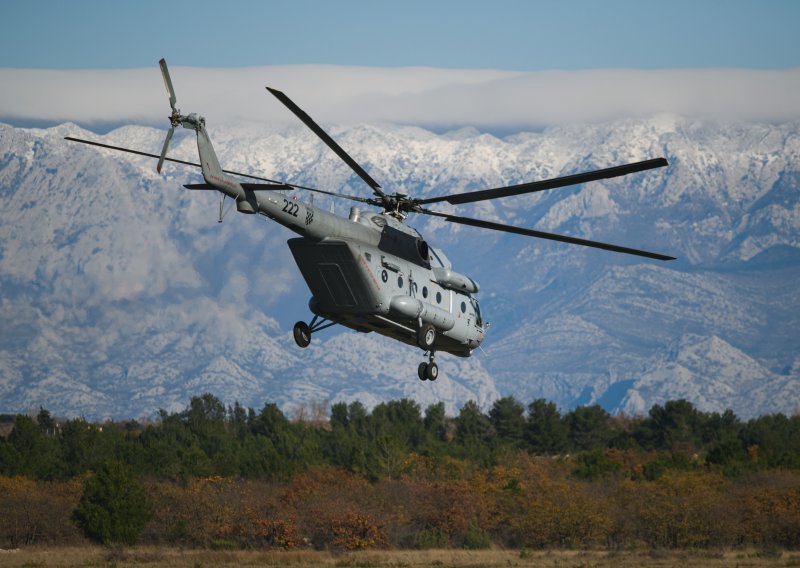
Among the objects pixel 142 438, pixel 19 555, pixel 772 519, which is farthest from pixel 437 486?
pixel 142 438

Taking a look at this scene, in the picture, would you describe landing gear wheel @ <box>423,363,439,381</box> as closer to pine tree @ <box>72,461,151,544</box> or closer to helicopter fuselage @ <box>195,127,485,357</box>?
helicopter fuselage @ <box>195,127,485,357</box>

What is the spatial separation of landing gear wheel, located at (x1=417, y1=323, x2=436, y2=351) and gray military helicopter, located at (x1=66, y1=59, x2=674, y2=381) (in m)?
0.03

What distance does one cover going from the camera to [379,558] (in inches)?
4099

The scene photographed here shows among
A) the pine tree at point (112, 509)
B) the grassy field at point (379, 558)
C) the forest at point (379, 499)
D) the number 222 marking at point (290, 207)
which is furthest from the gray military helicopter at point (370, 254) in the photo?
the pine tree at point (112, 509)

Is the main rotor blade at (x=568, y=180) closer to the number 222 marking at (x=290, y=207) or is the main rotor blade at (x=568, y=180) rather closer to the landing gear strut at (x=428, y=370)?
the number 222 marking at (x=290, y=207)

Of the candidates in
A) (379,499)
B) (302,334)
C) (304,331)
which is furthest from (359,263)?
(379,499)

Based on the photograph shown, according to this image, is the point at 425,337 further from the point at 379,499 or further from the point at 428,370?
the point at 379,499

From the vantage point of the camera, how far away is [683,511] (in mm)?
113688

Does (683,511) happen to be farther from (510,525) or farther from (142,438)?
(142,438)

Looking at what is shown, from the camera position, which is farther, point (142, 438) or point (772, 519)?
point (142, 438)

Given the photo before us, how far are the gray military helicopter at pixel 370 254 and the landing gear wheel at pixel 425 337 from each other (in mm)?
34

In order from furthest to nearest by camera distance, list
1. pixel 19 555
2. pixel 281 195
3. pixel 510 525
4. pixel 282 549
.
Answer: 1. pixel 510 525
2. pixel 282 549
3. pixel 19 555
4. pixel 281 195

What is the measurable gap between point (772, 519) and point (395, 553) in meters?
28.5

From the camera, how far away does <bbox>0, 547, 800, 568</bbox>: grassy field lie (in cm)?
9775
